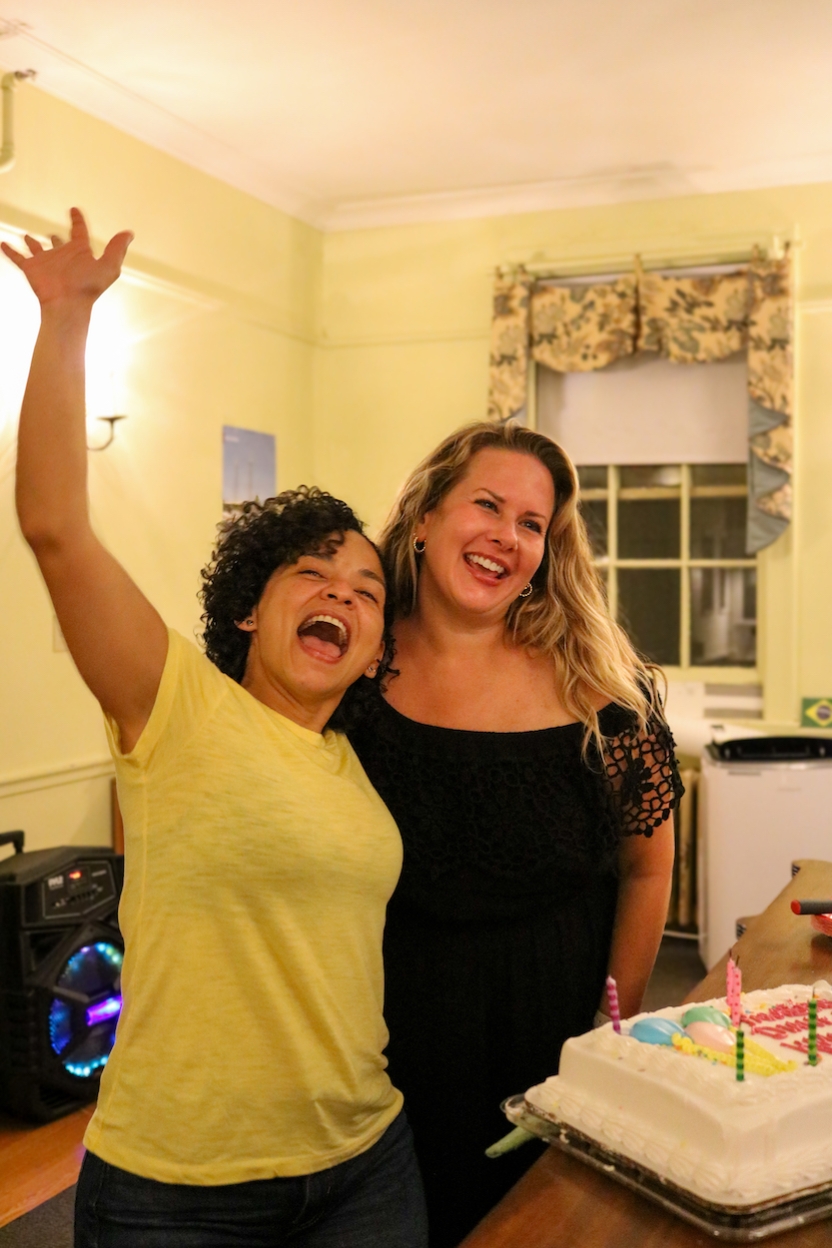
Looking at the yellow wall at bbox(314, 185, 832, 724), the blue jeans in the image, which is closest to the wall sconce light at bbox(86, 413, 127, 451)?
the yellow wall at bbox(314, 185, 832, 724)

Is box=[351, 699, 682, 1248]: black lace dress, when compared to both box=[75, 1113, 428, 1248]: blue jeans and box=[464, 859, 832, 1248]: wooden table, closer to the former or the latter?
box=[75, 1113, 428, 1248]: blue jeans

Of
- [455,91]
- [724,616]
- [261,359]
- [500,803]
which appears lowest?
[500,803]

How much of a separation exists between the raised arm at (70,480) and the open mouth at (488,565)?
67 cm

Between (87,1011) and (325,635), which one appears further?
(87,1011)

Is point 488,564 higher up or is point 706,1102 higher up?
point 488,564

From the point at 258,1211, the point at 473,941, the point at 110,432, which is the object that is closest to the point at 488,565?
the point at 473,941

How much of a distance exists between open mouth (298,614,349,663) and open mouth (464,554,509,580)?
371 millimetres

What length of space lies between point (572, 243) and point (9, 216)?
8.08 feet

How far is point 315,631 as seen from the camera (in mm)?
1498

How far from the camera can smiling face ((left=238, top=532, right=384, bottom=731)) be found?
57.2 inches

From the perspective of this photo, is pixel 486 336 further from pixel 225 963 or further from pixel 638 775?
pixel 225 963

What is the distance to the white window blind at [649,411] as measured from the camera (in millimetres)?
5043

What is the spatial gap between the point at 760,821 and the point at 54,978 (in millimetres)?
2550

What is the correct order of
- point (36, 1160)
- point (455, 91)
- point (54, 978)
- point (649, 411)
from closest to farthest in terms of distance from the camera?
1. point (36, 1160)
2. point (54, 978)
3. point (455, 91)
4. point (649, 411)
